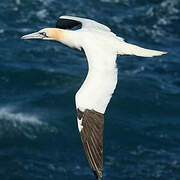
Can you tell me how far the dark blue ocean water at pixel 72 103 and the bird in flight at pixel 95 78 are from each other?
27.1ft

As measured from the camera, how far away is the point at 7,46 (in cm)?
2680

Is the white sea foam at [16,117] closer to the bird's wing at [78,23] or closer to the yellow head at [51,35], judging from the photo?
the bird's wing at [78,23]

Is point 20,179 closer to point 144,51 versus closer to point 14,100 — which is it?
point 14,100

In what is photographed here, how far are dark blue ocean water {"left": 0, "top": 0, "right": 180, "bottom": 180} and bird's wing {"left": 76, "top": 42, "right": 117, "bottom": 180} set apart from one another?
9.55m

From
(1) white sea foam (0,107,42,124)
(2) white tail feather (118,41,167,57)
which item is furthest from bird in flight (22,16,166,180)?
(1) white sea foam (0,107,42,124)

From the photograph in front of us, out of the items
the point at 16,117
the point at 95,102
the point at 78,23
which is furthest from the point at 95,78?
the point at 16,117

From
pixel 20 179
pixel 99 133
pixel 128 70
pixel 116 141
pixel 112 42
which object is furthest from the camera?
pixel 128 70

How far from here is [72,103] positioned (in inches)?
945

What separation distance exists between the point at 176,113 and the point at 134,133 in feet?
7.14

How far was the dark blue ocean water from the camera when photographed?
71.7ft

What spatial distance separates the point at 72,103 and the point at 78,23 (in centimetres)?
848

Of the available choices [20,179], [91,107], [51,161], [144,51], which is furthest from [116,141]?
[91,107]

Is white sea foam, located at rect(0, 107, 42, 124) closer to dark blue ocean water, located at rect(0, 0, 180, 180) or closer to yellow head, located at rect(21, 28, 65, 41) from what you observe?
dark blue ocean water, located at rect(0, 0, 180, 180)

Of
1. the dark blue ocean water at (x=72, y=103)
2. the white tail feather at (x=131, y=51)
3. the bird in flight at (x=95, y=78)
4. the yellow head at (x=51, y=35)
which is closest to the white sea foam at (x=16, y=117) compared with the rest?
the dark blue ocean water at (x=72, y=103)
